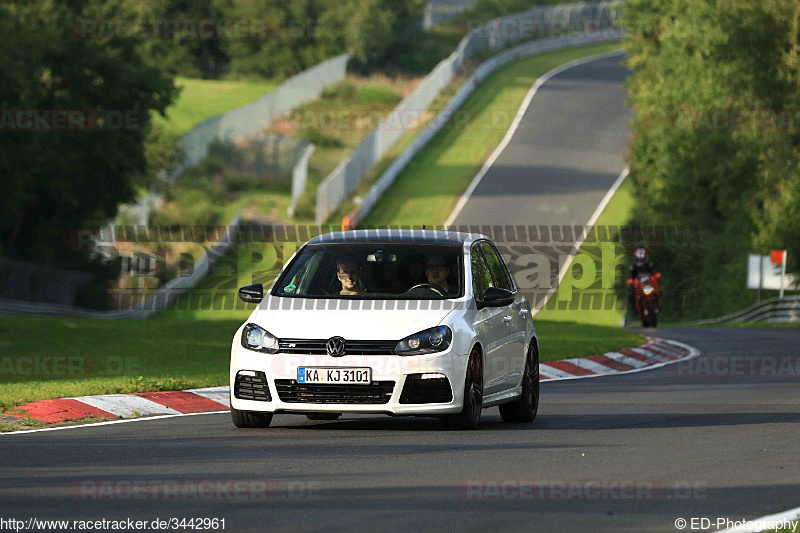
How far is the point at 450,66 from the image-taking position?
7394cm

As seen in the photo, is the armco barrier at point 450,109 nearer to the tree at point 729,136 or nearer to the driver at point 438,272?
the tree at point 729,136

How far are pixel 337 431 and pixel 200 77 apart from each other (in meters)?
88.2

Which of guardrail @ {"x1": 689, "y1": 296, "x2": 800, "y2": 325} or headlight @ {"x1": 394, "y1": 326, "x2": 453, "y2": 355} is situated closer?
headlight @ {"x1": 394, "y1": 326, "x2": 453, "y2": 355}

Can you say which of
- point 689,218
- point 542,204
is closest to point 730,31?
point 689,218

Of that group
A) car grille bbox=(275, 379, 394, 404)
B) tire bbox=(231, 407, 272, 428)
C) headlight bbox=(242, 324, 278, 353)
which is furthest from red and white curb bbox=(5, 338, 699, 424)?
car grille bbox=(275, 379, 394, 404)

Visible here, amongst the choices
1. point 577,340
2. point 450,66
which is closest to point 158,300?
point 577,340

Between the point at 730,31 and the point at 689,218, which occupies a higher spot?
the point at 730,31

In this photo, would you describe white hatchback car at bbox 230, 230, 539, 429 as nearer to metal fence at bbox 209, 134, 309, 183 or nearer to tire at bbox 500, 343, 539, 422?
tire at bbox 500, 343, 539, 422

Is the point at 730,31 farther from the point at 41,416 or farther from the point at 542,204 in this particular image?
the point at 41,416

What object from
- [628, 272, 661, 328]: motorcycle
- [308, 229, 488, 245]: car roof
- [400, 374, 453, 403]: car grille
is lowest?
[628, 272, 661, 328]: motorcycle

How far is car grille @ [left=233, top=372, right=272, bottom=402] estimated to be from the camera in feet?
39.8

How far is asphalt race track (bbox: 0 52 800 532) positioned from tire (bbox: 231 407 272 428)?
12 centimetres

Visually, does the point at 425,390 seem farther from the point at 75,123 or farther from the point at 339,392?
the point at 75,123

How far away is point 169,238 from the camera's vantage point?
5244 cm
